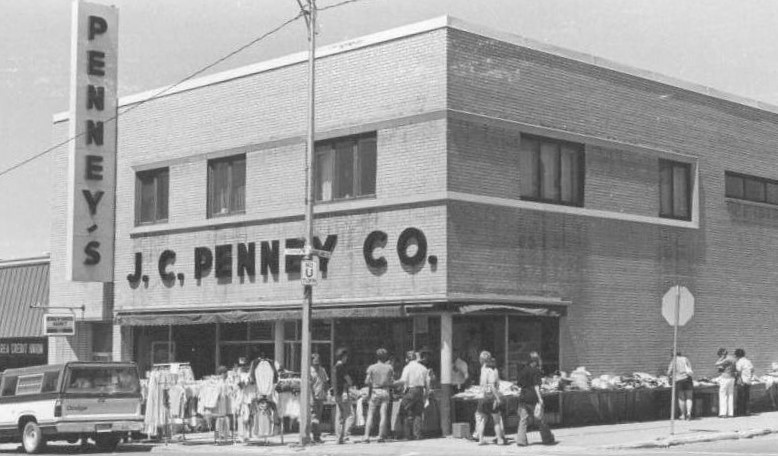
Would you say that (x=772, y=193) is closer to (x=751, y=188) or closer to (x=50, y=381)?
(x=751, y=188)

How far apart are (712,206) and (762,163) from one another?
106 inches

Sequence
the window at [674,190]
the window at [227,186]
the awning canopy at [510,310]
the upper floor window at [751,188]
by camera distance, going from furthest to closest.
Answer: the upper floor window at [751,188]
the window at [674,190]
the window at [227,186]
the awning canopy at [510,310]

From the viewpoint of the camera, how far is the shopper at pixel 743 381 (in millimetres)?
28547

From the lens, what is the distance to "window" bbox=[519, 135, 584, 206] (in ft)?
85.3

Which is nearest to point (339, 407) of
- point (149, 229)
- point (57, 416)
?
A: point (57, 416)

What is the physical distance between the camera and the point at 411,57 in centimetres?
2500

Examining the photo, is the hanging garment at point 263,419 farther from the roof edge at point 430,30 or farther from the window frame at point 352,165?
the roof edge at point 430,30

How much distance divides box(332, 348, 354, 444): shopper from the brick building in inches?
45.3

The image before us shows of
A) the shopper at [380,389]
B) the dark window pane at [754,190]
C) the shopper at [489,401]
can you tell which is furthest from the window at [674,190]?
the shopper at [380,389]

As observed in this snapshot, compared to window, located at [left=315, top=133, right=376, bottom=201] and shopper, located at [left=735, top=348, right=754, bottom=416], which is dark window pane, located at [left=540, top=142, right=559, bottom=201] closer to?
window, located at [left=315, top=133, right=376, bottom=201]

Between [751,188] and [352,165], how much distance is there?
37.8 feet

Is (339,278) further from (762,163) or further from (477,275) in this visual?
(762,163)

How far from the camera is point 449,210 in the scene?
2416 centimetres

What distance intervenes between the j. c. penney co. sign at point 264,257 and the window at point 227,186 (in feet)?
3.14
